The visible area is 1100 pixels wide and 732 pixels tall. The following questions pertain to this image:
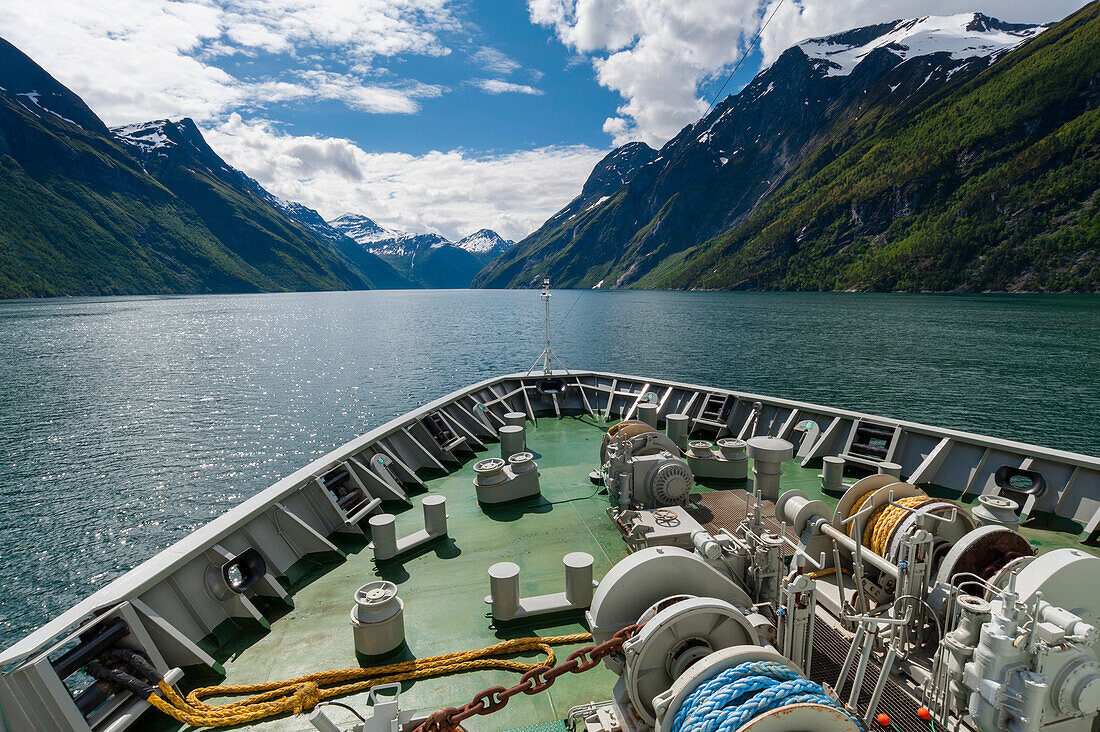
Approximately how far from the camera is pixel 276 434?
29.1 metres

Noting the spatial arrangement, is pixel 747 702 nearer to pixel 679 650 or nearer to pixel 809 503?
pixel 679 650

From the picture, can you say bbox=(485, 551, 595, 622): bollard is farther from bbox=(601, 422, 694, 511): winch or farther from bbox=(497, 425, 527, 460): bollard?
bbox=(497, 425, 527, 460): bollard

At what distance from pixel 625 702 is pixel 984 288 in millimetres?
155372

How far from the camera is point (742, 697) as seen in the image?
3176 mm

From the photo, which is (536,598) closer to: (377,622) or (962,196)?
(377,622)

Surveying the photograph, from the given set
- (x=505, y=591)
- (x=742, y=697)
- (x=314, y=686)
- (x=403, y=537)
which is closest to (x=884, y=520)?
(x=742, y=697)

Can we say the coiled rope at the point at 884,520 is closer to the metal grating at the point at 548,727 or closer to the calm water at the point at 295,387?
the metal grating at the point at 548,727

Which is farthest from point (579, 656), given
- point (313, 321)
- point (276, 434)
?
point (313, 321)

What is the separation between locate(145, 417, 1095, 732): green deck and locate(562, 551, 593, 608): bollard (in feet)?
1.00

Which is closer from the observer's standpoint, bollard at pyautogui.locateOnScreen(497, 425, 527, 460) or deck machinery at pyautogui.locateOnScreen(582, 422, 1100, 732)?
deck machinery at pyautogui.locateOnScreen(582, 422, 1100, 732)

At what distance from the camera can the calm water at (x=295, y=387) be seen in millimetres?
17953

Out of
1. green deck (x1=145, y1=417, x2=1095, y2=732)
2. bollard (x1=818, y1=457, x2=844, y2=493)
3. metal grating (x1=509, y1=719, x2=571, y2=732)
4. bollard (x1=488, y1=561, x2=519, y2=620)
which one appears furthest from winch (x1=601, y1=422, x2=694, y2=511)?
metal grating (x1=509, y1=719, x2=571, y2=732)

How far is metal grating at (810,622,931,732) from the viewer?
15.5 ft

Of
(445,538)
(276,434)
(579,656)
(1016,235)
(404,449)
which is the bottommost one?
(276,434)
